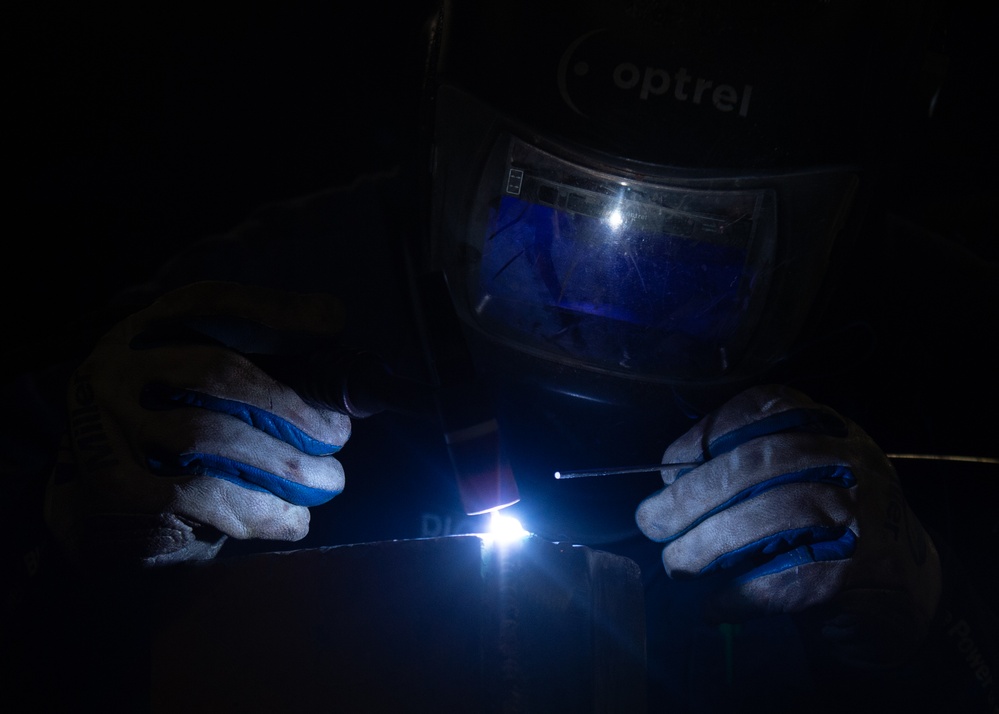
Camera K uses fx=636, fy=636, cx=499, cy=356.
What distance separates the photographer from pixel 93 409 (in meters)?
1.14

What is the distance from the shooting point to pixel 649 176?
1.18 m

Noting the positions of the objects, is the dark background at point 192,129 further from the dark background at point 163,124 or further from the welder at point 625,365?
the welder at point 625,365

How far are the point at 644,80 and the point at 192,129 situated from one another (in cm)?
148

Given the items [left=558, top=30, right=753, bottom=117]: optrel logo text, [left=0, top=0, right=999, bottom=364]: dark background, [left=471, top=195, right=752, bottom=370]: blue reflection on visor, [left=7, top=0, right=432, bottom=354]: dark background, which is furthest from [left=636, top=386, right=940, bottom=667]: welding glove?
[left=7, top=0, right=432, bottom=354]: dark background

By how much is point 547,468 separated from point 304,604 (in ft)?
2.77

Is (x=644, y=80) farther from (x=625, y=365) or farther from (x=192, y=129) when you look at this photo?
(x=192, y=129)

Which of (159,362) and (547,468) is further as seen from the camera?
(547,468)

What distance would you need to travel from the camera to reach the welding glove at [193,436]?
1.07 metres

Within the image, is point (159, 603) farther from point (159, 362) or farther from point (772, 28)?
point (772, 28)

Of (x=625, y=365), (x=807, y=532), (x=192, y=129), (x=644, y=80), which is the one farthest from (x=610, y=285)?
(x=192, y=129)

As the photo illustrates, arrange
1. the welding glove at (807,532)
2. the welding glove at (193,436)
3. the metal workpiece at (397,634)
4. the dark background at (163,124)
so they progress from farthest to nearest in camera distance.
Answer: the dark background at (163,124) → the welding glove at (807,532) → the welding glove at (193,436) → the metal workpiece at (397,634)

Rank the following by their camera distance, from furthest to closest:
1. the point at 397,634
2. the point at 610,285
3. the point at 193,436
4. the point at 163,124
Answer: the point at 163,124 < the point at 610,285 < the point at 193,436 < the point at 397,634

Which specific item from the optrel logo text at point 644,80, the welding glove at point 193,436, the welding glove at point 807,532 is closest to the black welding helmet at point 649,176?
the optrel logo text at point 644,80

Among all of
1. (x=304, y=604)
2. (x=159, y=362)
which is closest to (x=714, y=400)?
(x=304, y=604)
